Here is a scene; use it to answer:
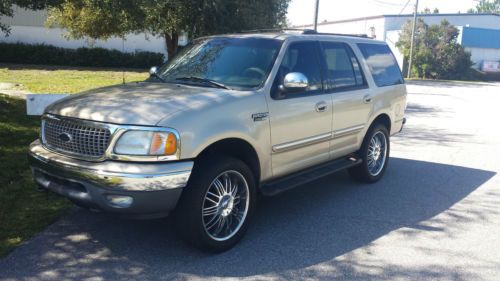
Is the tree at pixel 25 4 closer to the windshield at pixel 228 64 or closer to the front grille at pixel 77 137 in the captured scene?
the windshield at pixel 228 64

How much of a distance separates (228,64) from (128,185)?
1.97 meters

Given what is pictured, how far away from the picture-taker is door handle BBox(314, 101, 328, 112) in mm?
5441

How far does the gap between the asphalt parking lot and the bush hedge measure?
2562 cm

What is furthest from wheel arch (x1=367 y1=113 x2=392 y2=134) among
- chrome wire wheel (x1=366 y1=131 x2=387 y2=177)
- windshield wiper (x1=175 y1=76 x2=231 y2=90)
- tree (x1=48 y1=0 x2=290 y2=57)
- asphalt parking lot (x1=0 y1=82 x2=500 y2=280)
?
tree (x1=48 y1=0 x2=290 y2=57)

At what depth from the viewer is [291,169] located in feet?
17.3

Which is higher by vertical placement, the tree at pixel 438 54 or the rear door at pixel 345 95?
the tree at pixel 438 54

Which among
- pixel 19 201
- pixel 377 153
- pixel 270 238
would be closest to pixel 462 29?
pixel 377 153

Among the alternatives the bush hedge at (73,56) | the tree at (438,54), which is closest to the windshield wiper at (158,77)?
the bush hedge at (73,56)

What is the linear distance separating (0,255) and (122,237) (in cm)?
104

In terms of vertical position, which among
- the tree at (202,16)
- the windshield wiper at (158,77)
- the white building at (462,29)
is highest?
the white building at (462,29)

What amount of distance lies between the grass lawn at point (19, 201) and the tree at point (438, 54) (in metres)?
37.1

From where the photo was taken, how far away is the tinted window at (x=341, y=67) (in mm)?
5828

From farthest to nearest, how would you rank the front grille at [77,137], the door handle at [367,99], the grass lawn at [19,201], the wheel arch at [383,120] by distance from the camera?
the wheel arch at [383,120] → the door handle at [367,99] → the grass lawn at [19,201] → the front grille at [77,137]

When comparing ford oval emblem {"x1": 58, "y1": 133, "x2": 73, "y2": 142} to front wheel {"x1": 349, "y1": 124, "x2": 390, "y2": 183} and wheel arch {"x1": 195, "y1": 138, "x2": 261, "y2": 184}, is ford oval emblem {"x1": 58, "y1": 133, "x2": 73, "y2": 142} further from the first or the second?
front wheel {"x1": 349, "y1": 124, "x2": 390, "y2": 183}
